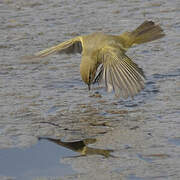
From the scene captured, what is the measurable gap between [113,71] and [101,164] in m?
1.86

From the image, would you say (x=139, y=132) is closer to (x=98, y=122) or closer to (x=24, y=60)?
(x=98, y=122)

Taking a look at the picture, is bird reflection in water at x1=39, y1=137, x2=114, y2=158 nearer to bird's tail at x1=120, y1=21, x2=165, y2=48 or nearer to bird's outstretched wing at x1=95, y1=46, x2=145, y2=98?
bird's outstretched wing at x1=95, y1=46, x2=145, y2=98

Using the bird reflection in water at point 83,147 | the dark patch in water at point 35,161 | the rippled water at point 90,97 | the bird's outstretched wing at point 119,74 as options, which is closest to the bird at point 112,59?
the bird's outstretched wing at point 119,74

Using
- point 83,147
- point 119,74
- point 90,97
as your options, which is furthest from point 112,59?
point 83,147

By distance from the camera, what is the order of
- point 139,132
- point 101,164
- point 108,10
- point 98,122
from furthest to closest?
point 108,10 < point 98,122 < point 139,132 < point 101,164

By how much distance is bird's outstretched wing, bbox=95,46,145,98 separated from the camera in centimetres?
623

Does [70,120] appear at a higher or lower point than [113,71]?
lower

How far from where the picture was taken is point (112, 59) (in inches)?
268

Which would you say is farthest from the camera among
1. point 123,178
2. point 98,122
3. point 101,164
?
point 98,122

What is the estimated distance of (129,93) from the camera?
6160 millimetres

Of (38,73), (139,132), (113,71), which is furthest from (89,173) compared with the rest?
(38,73)

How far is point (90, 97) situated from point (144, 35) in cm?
150

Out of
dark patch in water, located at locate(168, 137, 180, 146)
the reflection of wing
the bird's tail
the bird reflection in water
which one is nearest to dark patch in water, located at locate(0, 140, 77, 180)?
the bird reflection in water

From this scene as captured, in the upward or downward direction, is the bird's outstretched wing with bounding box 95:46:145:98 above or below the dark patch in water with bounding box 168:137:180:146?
above
